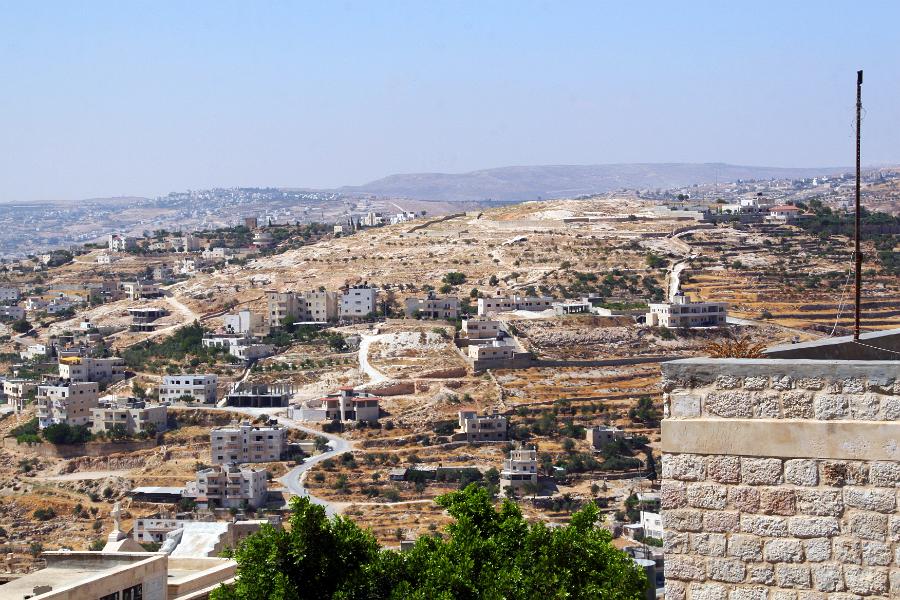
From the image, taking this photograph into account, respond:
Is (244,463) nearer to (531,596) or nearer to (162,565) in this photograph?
(162,565)

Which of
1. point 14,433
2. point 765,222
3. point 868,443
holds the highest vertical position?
point 868,443

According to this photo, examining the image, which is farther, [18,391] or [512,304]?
[512,304]

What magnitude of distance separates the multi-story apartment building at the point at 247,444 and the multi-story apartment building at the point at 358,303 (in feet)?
54.7

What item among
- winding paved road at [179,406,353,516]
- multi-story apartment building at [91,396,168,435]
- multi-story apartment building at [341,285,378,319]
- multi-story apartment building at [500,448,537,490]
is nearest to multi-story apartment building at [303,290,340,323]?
multi-story apartment building at [341,285,378,319]

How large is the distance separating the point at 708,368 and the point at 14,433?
5033 cm

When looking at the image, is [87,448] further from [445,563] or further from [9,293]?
[445,563]

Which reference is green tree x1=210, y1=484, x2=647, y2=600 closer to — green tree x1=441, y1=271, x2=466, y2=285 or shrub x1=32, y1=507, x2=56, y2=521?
shrub x1=32, y1=507, x2=56, y2=521

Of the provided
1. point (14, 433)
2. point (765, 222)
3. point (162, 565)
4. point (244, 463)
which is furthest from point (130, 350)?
point (162, 565)

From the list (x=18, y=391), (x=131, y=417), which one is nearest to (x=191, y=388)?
(x=131, y=417)

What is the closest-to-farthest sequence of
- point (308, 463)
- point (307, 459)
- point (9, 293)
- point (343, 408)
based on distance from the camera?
point (308, 463), point (307, 459), point (343, 408), point (9, 293)

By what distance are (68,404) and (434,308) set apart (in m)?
17.0

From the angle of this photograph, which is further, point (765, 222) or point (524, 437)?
point (765, 222)

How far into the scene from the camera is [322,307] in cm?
6353

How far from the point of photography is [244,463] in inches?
1764
